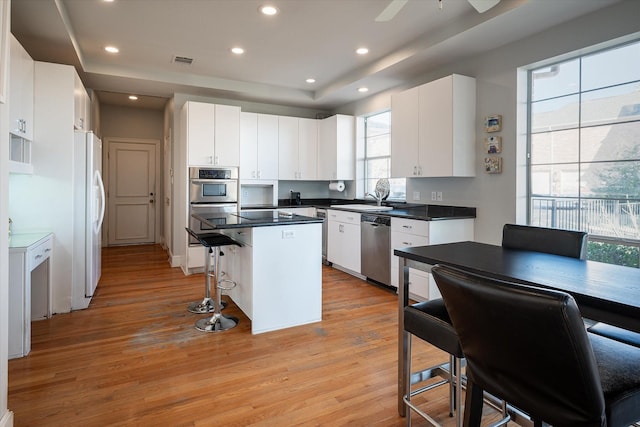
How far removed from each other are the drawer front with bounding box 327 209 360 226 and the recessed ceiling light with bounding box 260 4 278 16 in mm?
2491

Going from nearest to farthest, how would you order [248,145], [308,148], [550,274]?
[550,274] < [248,145] < [308,148]

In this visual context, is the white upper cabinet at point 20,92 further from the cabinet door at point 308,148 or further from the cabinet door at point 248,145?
the cabinet door at point 308,148

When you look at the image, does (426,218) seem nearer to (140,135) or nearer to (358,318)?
(358,318)

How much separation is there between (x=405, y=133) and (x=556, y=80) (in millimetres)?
1540

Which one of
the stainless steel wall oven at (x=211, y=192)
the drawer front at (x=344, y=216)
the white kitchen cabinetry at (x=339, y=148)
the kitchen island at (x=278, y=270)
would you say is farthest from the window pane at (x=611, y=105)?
the stainless steel wall oven at (x=211, y=192)

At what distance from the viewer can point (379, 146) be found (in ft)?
18.5

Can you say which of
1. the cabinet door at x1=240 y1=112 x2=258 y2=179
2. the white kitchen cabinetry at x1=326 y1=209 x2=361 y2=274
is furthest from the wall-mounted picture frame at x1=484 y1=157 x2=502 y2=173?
the cabinet door at x1=240 y1=112 x2=258 y2=179

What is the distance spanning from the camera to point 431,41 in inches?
143

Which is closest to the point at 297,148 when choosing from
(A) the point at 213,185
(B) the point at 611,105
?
(A) the point at 213,185

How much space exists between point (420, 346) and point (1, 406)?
2516mm

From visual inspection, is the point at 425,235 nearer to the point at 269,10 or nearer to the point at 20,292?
the point at 269,10

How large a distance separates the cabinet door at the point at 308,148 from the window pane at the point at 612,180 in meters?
3.98

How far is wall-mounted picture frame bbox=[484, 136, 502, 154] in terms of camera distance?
364 centimetres

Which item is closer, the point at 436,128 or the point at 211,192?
the point at 436,128
